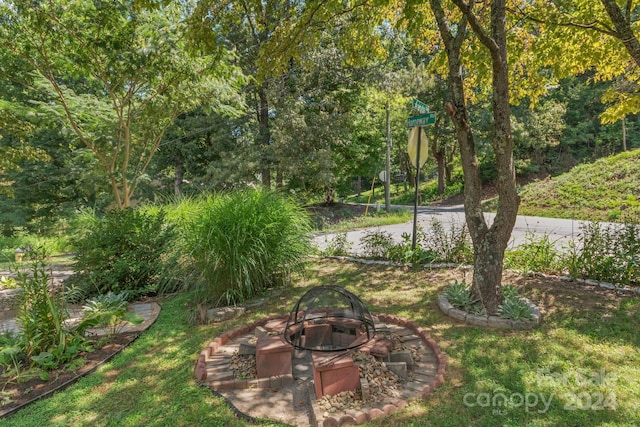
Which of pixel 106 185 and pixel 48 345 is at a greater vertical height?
pixel 106 185

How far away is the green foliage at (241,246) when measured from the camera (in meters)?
3.51

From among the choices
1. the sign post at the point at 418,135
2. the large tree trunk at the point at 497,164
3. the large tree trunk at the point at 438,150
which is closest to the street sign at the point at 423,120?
the sign post at the point at 418,135

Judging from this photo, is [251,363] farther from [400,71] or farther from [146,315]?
[400,71]

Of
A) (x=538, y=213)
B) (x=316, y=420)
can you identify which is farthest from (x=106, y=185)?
(x=538, y=213)

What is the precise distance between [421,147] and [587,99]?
2019 cm

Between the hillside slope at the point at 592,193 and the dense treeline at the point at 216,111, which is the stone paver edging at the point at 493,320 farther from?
the hillside slope at the point at 592,193

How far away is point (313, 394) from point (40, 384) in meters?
2.00

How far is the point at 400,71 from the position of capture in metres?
12.2

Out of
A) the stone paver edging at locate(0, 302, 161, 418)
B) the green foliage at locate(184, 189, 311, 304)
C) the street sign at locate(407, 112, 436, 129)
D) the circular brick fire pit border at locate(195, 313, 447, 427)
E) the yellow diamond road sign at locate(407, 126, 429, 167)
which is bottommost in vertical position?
the stone paver edging at locate(0, 302, 161, 418)

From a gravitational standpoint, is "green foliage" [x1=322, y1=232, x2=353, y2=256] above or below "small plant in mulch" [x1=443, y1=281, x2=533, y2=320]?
above

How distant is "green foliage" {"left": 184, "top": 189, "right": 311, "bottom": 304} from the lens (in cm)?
351

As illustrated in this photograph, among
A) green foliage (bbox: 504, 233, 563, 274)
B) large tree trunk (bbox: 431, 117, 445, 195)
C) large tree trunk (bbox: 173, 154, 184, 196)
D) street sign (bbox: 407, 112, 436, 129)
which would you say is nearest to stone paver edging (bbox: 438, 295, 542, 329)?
green foliage (bbox: 504, 233, 563, 274)

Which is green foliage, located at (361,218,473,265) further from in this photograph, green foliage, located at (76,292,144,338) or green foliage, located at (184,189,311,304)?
green foliage, located at (76,292,144,338)

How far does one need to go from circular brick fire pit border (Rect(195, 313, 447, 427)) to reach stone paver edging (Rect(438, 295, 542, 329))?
1.46 ft
